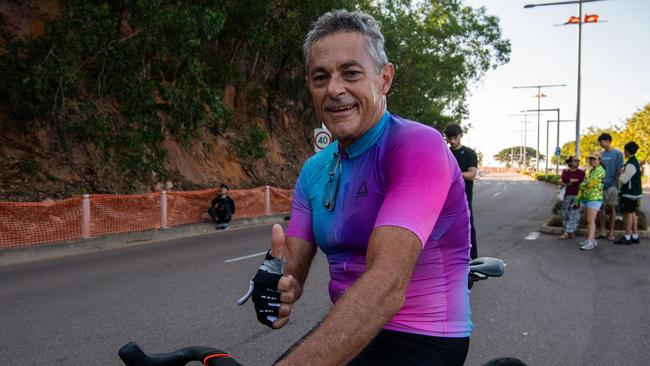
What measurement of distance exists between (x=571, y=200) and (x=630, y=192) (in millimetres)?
1258

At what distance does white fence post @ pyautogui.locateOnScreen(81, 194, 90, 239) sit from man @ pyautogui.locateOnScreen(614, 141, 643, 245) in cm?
1124

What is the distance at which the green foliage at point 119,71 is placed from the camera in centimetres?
1129

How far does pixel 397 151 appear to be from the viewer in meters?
1.54

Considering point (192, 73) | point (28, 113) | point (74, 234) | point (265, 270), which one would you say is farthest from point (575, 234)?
point (28, 113)

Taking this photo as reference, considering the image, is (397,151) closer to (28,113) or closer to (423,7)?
(28,113)

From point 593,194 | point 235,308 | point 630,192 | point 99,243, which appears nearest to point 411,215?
point 235,308

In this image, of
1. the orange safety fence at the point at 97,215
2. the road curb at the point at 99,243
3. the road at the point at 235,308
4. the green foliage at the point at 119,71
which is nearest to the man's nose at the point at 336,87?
the road at the point at 235,308

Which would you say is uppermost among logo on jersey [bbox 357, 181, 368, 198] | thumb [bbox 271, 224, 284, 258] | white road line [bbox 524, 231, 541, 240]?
logo on jersey [bbox 357, 181, 368, 198]

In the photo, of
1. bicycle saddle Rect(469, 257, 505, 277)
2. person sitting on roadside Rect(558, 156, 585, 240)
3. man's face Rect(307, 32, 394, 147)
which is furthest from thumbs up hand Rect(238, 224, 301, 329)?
person sitting on roadside Rect(558, 156, 585, 240)

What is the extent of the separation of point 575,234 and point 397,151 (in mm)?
11891

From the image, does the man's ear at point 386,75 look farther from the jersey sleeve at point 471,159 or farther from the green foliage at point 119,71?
the green foliage at point 119,71

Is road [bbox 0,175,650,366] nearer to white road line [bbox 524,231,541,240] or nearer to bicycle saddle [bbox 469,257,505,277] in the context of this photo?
white road line [bbox 524,231,541,240]

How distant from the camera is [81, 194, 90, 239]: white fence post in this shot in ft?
36.0

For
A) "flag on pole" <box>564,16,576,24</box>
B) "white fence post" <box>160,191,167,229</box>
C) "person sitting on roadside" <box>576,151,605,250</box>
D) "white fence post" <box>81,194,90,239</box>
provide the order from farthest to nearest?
"flag on pole" <box>564,16,576,24</box> < "white fence post" <box>160,191,167,229</box> < "white fence post" <box>81,194,90,239</box> < "person sitting on roadside" <box>576,151,605,250</box>
